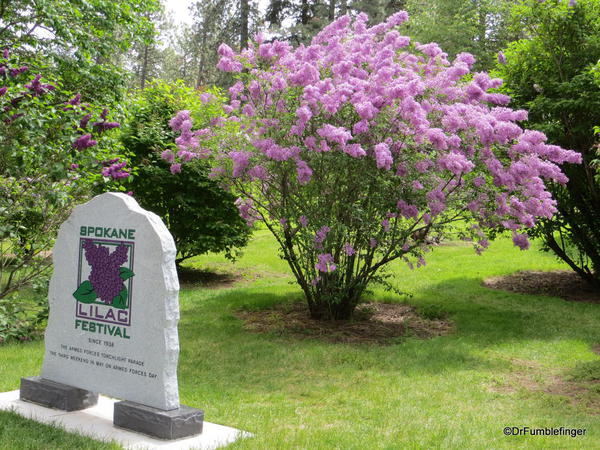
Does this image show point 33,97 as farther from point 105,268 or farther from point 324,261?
point 324,261

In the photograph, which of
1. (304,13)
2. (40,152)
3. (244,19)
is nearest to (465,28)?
(304,13)

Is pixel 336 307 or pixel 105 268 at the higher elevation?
pixel 105 268

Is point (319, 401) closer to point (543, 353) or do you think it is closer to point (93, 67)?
point (543, 353)

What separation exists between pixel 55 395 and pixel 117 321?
35.4 inches

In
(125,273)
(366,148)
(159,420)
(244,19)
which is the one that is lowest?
(159,420)

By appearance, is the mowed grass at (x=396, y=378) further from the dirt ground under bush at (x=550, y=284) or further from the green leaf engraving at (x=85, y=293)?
the green leaf engraving at (x=85, y=293)

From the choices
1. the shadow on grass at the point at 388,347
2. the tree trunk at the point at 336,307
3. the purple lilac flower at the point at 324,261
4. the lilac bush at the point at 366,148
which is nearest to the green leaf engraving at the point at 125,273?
the shadow on grass at the point at 388,347

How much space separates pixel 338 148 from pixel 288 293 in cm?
413

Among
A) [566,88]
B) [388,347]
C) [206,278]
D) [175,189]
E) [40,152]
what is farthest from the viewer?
[206,278]

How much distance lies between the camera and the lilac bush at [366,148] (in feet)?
24.9

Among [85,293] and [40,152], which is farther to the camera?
[40,152]

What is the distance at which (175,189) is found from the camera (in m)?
12.8

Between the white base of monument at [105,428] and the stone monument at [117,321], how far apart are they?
7 centimetres

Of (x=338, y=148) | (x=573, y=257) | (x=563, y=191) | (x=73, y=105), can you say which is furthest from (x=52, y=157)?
(x=573, y=257)
